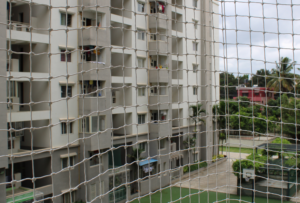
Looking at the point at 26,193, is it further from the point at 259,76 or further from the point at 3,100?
the point at 259,76

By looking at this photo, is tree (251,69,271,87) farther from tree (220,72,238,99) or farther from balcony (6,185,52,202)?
balcony (6,185,52,202)

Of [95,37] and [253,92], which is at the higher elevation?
[95,37]

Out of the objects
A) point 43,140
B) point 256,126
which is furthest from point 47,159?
point 256,126

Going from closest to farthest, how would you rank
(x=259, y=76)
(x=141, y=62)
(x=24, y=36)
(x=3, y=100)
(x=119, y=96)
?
(x=259, y=76) → (x=3, y=100) → (x=24, y=36) → (x=119, y=96) → (x=141, y=62)

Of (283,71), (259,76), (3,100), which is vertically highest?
(283,71)

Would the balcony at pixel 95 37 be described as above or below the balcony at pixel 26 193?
above

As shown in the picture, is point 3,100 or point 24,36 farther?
point 24,36

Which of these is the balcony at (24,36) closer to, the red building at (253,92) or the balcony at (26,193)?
the balcony at (26,193)

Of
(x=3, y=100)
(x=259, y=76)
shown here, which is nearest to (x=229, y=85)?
(x=259, y=76)

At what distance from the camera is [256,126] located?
7.82 metres

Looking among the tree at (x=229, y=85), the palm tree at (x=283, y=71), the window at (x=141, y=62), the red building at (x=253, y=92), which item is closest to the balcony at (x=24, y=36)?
the window at (x=141, y=62)

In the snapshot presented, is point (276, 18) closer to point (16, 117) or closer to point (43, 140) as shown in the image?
point (16, 117)

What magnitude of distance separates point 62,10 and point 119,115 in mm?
1750

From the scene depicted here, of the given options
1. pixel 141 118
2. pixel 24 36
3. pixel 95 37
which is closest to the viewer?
pixel 24 36
